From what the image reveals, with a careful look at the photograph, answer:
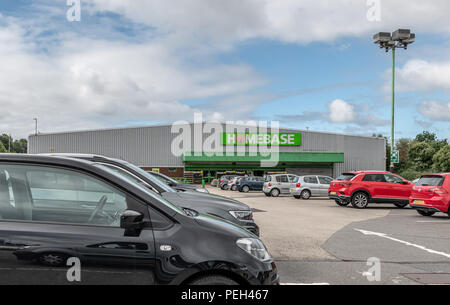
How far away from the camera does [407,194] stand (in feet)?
59.8

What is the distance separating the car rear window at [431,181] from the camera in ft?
45.4

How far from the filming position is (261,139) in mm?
52094

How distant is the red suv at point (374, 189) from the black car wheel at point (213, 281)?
1594 centimetres

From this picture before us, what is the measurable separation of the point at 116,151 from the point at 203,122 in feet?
37.7

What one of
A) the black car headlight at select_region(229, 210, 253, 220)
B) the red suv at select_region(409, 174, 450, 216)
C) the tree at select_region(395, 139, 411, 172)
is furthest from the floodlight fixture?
the tree at select_region(395, 139, 411, 172)

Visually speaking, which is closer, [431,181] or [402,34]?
[431,181]

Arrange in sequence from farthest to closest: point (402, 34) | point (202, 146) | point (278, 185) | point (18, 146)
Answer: point (18, 146) → point (202, 146) → point (402, 34) → point (278, 185)

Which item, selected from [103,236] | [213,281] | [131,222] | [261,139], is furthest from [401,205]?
[261,139]

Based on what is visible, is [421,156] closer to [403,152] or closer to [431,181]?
[403,152]

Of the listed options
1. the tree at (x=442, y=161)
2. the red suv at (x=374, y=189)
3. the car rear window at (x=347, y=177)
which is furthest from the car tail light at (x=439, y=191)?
the tree at (x=442, y=161)

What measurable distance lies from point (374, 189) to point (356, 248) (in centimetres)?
1060
